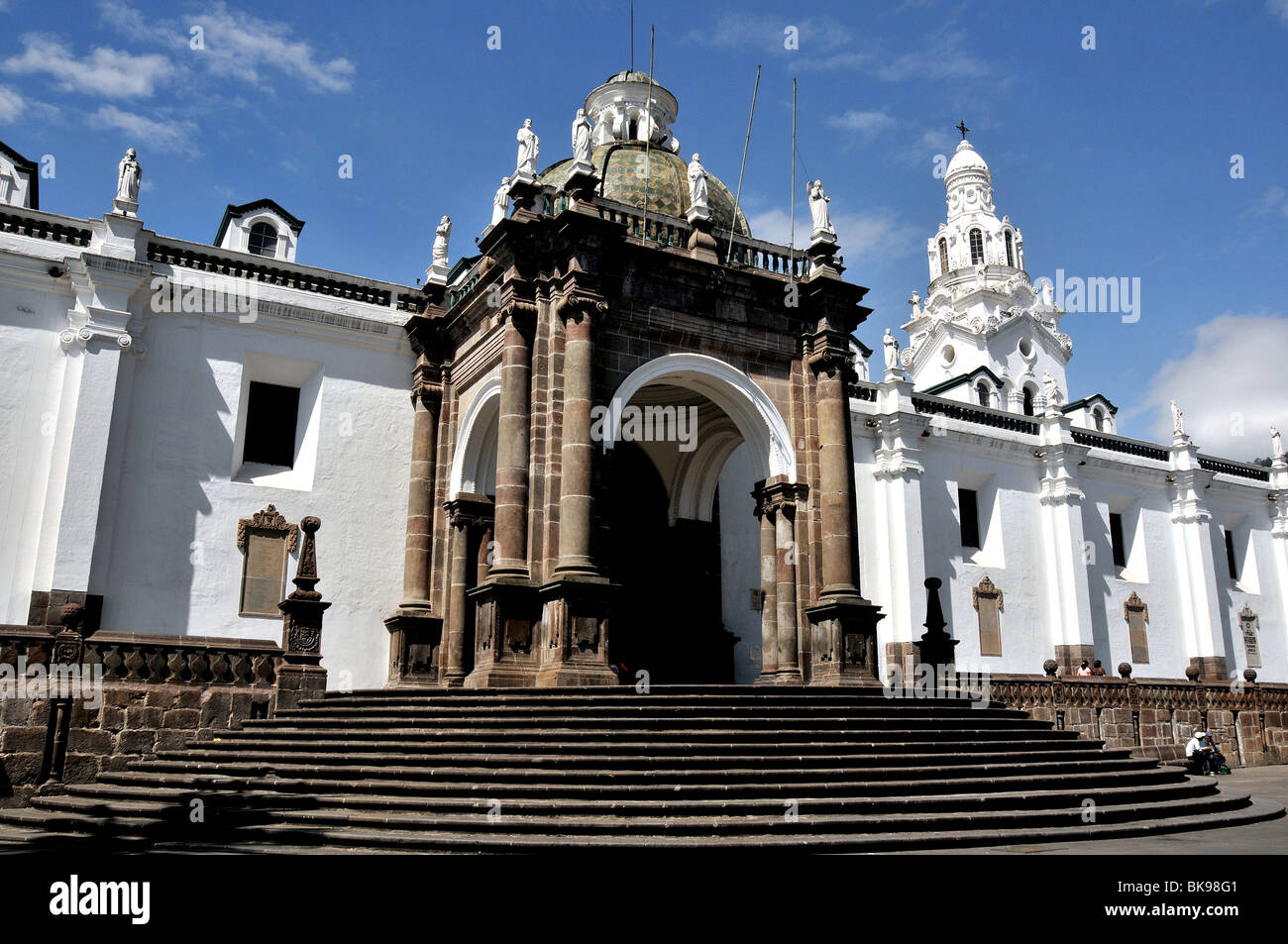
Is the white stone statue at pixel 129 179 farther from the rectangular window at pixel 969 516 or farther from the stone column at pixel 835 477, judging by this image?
the rectangular window at pixel 969 516

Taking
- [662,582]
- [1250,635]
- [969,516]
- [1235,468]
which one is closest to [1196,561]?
[1250,635]

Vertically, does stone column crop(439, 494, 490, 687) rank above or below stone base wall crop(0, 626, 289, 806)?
above

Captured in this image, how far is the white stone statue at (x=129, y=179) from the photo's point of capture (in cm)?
1794

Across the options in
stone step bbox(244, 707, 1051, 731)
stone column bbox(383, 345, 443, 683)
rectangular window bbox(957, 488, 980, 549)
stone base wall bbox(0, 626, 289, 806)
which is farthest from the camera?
rectangular window bbox(957, 488, 980, 549)

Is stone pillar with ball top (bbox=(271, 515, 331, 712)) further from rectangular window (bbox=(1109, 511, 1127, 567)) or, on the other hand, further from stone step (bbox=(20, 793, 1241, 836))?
rectangular window (bbox=(1109, 511, 1127, 567))

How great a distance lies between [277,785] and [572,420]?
682 centimetres

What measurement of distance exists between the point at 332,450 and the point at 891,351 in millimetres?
15290

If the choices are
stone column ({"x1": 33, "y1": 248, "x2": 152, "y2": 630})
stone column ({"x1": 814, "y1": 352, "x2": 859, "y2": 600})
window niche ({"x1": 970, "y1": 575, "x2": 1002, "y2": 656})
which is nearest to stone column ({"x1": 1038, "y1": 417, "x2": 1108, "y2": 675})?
window niche ({"x1": 970, "y1": 575, "x2": 1002, "y2": 656})

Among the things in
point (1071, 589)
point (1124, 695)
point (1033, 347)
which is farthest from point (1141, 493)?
point (1033, 347)

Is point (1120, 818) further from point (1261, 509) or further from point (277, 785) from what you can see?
point (1261, 509)

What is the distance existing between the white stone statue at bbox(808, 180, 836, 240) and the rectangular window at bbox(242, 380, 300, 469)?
10866mm

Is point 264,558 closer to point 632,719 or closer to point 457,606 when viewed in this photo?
point 457,606

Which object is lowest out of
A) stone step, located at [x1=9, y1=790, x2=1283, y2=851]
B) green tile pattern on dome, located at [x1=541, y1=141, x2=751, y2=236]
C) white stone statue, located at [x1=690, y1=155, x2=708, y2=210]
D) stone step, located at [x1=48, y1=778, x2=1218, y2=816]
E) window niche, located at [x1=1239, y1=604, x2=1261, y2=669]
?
stone step, located at [x1=9, y1=790, x2=1283, y2=851]

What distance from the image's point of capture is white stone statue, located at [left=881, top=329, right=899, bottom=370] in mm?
26475
